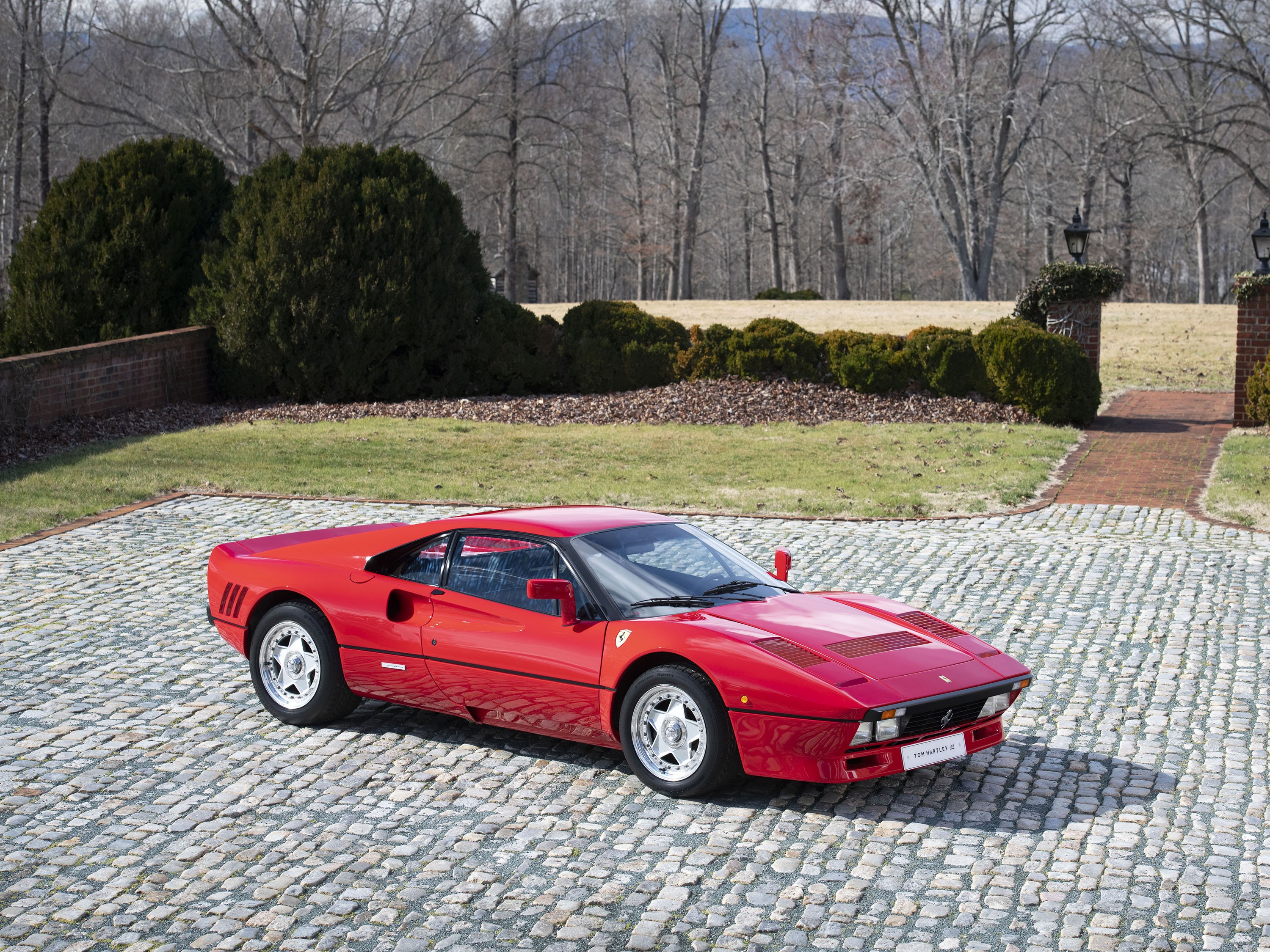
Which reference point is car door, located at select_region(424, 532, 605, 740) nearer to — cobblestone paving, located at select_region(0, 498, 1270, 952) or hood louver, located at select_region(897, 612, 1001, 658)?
cobblestone paving, located at select_region(0, 498, 1270, 952)

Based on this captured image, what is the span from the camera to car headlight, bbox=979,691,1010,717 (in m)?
5.89

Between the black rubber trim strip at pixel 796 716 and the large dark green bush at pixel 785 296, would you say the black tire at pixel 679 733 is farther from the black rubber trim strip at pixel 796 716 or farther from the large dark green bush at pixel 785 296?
the large dark green bush at pixel 785 296

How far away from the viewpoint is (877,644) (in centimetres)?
599

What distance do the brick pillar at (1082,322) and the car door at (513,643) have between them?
686 inches

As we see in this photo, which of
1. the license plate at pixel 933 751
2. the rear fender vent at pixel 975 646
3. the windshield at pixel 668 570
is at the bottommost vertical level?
the license plate at pixel 933 751

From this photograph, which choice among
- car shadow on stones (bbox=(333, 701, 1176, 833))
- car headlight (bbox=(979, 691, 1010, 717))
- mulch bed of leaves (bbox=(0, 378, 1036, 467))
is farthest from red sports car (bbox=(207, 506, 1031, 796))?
mulch bed of leaves (bbox=(0, 378, 1036, 467))

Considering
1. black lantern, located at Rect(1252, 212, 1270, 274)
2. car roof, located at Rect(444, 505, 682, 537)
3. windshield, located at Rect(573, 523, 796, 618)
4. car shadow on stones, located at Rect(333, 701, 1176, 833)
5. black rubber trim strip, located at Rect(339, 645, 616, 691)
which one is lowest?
car shadow on stones, located at Rect(333, 701, 1176, 833)

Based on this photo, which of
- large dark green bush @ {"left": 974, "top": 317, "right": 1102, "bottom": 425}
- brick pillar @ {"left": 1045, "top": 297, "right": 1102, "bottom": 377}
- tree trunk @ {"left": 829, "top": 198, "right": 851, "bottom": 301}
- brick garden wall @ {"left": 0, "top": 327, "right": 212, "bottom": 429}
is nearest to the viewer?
brick garden wall @ {"left": 0, "top": 327, "right": 212, "bottom": 429}

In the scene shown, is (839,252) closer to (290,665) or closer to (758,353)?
(758,353)

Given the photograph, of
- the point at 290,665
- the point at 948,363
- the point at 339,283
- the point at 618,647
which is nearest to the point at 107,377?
the point at 339,283

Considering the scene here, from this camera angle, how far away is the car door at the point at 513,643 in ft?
20.0

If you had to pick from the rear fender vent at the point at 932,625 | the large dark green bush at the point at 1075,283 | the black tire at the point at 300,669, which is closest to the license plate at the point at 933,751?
the rear fender vent at the point at 932,625

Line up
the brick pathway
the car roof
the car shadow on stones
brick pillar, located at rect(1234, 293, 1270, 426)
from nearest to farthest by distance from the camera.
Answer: the car shadow on stones
the car roof
the brick pathway
brick pillar, located at rect(1234, 293, 1270, 426)

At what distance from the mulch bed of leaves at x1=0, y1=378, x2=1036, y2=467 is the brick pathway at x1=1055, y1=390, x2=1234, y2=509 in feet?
6.66
